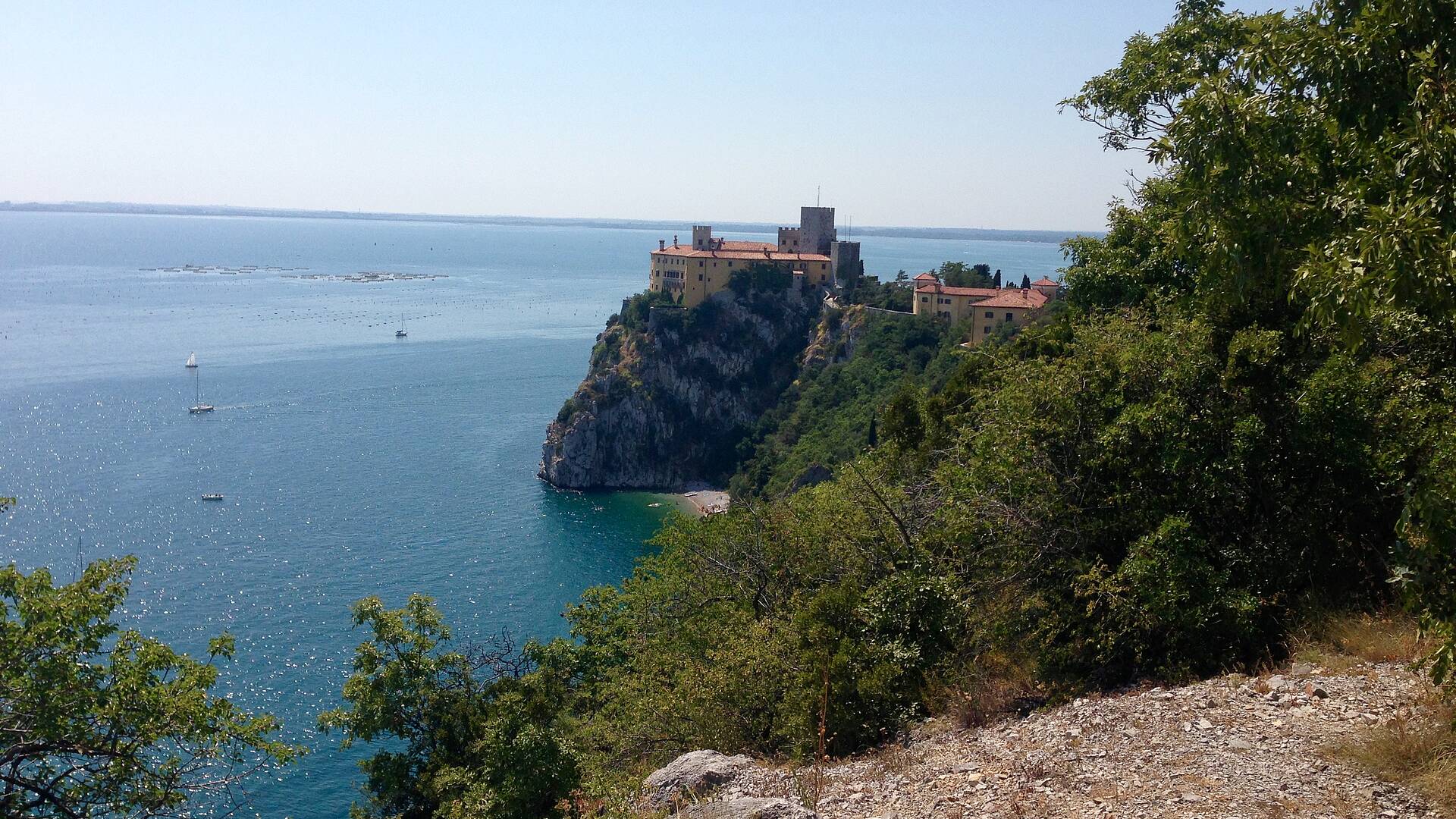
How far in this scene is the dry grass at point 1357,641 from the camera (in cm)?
843

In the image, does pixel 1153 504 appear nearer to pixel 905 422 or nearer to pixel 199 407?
pixel 905 422

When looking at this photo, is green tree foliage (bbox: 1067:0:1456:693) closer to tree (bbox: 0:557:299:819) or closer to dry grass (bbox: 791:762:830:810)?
dry grass (bbox: 791:762:830:810)

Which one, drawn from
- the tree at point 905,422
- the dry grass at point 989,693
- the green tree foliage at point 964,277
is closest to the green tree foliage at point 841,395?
the green tree foliage at point 964,277

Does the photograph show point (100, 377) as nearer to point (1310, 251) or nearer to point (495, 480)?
point (495, 480)

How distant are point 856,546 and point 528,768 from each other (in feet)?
19.9

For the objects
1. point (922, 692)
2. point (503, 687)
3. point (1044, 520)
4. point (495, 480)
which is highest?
point (1044, 520)

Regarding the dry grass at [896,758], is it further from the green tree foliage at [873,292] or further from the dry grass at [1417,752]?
the green tree foliage at [873,292]

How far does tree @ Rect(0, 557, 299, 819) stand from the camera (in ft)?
31.8

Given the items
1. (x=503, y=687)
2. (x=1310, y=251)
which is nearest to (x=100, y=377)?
(x=503, y=687)

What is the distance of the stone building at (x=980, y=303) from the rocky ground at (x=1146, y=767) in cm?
5342

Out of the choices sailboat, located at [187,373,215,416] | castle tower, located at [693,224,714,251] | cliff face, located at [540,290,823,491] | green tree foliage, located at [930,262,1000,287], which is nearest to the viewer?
cliff face, located at [540,290,823,491]

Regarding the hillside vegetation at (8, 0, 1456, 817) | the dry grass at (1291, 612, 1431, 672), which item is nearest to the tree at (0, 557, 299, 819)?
the hillside vegetation at (8, 0, 1456, 817)

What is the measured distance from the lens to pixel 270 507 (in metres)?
62.2

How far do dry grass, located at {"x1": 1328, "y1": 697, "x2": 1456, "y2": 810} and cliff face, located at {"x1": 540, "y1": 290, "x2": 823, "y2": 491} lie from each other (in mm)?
71921
